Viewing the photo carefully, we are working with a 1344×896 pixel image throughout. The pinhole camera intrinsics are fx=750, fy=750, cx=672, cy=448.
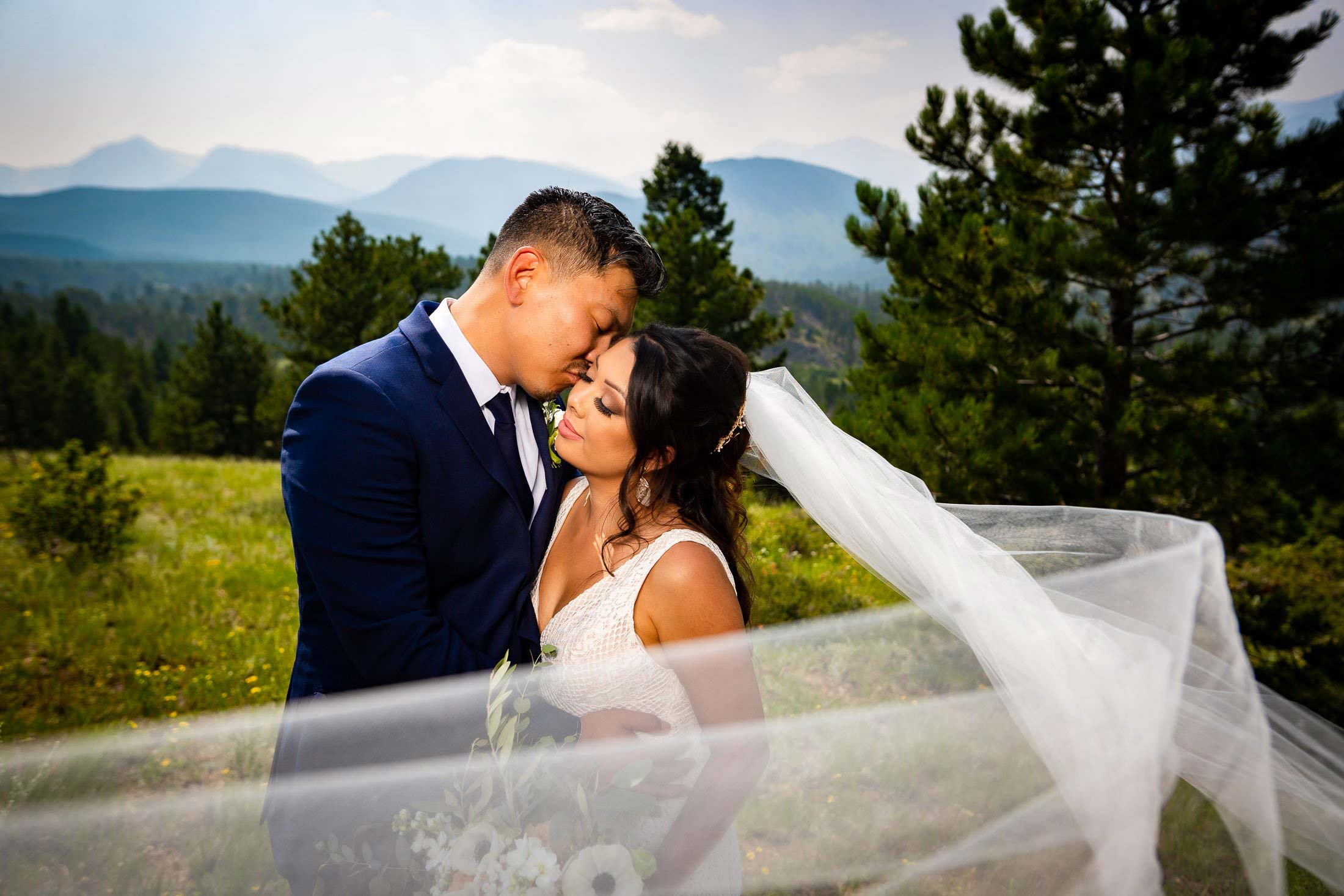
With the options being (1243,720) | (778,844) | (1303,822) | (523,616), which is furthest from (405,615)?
(778,844)

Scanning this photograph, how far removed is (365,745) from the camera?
2.13m

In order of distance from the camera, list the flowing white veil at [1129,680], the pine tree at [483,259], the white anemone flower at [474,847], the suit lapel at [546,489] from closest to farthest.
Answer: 1. the white anemone flower at [474,847]
2. the flowing white veil at [1129,680]
3. the suit lapel at [546,489]
4. the pine tree at [483,259]

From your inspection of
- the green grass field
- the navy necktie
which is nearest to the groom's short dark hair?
the navy necktie

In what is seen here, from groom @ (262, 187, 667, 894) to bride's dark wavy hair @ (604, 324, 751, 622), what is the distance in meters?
0.25

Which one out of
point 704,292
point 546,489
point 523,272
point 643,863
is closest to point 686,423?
point 546,489

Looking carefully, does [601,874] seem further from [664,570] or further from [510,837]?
[664,570]

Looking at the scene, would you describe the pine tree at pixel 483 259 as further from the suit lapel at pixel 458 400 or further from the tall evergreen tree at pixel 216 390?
the tall evergreen tree at pixel 216 390

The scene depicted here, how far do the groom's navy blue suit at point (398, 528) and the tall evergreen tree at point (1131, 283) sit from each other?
12.6 ft

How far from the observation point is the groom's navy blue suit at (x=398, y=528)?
2.00 metres

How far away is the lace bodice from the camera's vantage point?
231 centimetres

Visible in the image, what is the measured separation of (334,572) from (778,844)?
2.78 metres

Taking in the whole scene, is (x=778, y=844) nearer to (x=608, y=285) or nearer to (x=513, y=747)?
(x=513, y=747)

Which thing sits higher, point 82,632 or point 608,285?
point 608,285

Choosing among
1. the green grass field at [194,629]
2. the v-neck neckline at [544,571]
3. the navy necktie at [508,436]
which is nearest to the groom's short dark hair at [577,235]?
the navy necktie at [508,436]
